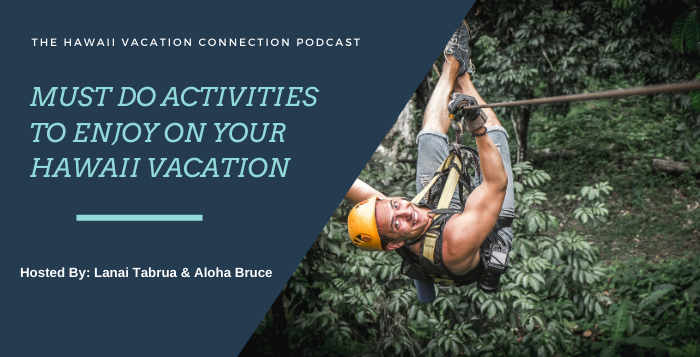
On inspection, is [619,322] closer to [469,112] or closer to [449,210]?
[449,210]

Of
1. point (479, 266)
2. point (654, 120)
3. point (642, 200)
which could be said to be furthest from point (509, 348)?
point (654, 120)

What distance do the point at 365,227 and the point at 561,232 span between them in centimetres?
545

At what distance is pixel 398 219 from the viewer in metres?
2.27

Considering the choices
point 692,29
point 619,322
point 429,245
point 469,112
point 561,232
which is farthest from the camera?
point 561,232

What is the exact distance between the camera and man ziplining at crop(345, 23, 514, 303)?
7.09ft

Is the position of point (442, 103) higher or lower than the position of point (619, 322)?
higher

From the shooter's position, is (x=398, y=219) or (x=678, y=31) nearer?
(x=398, y=219)

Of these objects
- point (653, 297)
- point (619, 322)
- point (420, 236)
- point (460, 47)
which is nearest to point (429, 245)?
point (420, 236)

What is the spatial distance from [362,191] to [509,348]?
252 cm

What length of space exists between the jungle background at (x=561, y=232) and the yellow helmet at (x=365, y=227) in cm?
156

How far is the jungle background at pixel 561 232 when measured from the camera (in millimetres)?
4020

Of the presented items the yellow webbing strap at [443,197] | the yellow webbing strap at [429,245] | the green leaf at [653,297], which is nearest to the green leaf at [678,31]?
the yellow webbing strap at [443,197]

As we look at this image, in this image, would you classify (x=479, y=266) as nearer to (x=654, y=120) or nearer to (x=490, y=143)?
(x=490, y=143)

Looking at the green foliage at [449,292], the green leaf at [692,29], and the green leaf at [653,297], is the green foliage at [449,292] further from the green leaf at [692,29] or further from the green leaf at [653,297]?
the green leaf at [653,297]
